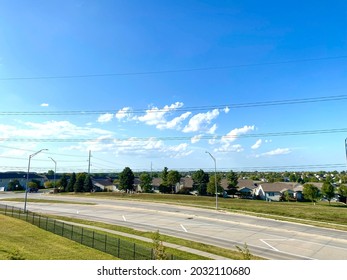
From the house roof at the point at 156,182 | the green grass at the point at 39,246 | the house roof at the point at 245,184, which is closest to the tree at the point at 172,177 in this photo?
the house roof at the point at 156,182

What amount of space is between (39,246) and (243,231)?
69.4 ft

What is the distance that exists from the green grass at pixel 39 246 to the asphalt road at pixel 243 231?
10.1m

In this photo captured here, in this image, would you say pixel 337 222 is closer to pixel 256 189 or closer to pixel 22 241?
pixel 22 241

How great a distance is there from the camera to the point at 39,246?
23.4 metres

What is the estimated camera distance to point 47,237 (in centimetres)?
2680

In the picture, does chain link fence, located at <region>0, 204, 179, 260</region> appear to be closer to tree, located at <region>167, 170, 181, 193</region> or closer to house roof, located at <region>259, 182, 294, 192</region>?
tree, located at <region>167, 170, 181, 193</region>

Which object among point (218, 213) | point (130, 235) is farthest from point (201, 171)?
point (130, 235)

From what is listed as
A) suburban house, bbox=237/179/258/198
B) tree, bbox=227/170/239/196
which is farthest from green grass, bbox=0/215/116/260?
suburban house, bbox=237/179/258/198

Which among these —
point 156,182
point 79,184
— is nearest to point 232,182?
point 156,182

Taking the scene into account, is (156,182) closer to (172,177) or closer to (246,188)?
(172,177)

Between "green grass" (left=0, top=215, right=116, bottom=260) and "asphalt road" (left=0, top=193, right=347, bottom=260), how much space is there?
10120 millimetres

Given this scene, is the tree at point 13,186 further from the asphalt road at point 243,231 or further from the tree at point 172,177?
the asphalt road at point 243,231

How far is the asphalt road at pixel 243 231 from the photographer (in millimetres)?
24266

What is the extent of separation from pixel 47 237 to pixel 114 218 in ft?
46.7
